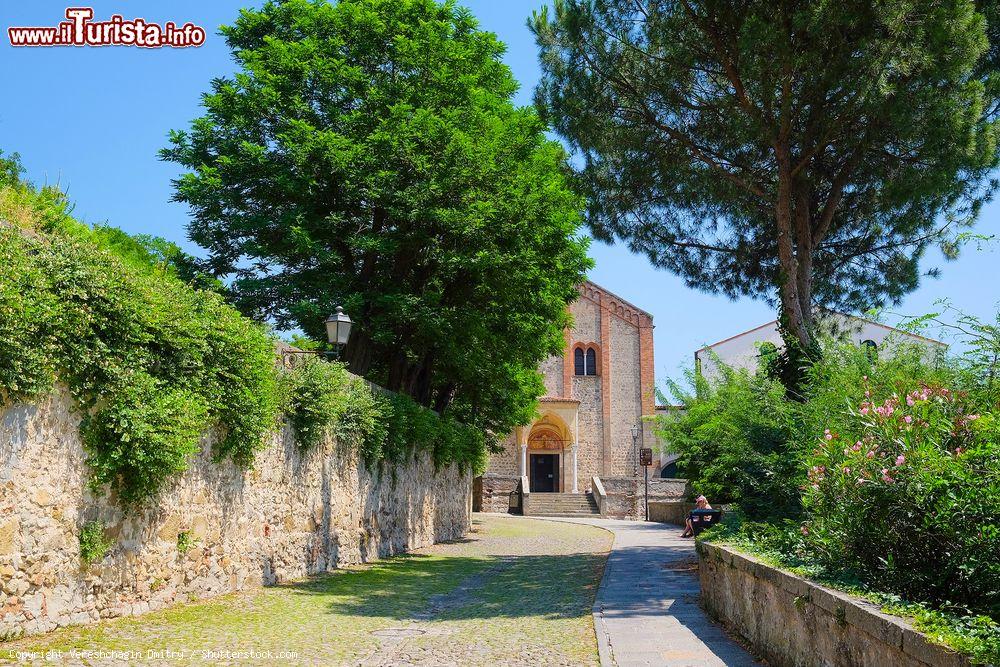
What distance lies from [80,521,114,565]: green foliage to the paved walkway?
15.2 feet

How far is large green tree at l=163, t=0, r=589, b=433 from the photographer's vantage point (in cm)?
1634

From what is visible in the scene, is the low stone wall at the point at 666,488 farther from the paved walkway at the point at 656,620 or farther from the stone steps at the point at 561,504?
the paved walkway at the point at 656,620

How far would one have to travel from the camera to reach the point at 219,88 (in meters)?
18.2

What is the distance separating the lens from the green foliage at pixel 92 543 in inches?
281

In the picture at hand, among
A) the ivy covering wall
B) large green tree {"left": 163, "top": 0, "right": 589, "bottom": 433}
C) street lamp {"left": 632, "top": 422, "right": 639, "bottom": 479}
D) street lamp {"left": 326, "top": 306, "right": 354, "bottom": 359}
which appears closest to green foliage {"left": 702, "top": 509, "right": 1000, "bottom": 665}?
the ivy covering wall

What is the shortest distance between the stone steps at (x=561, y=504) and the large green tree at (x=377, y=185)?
21.0m

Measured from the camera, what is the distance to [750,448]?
10859 mm

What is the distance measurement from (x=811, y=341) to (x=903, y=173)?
10.9ft

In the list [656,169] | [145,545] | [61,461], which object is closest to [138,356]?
[61,461]

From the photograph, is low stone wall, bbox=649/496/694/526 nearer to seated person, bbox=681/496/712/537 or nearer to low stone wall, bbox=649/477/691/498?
seated person, bbox=681/496/712/537

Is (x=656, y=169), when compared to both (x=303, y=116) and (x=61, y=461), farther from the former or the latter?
(x=61, y=461)

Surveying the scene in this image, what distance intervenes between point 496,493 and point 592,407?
771cm

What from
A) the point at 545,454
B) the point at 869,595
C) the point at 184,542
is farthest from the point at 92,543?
the point at 545,454

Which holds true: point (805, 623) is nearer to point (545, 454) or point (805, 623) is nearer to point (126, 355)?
point (126, 355)
